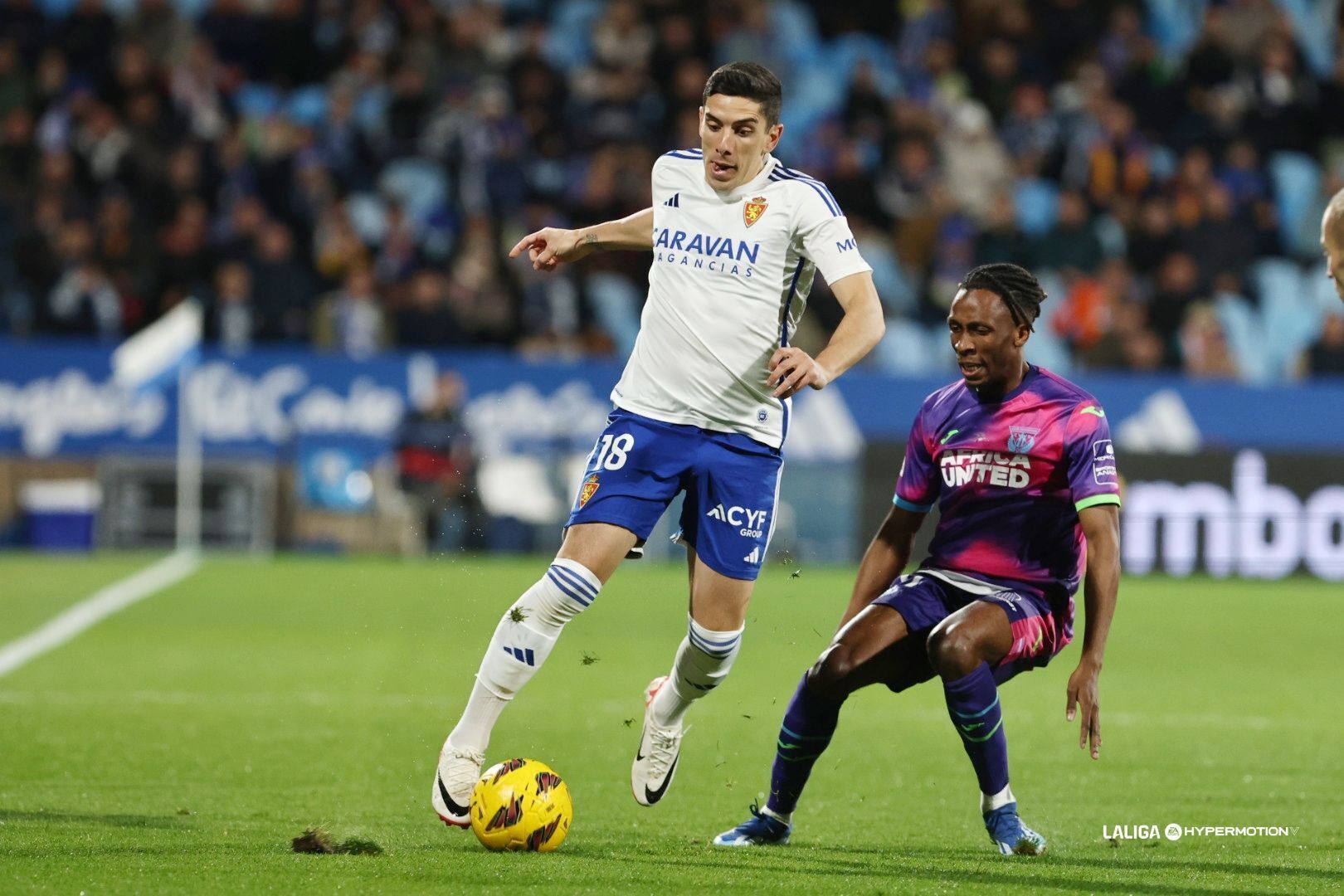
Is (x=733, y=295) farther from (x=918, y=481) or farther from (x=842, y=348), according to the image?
(x=918, y=481)

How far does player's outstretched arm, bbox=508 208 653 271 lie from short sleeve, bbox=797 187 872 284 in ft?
1.91

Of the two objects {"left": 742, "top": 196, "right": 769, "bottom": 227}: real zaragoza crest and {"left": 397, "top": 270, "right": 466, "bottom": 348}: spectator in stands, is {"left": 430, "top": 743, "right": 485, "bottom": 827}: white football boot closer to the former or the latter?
{"left": 742, "top": 196, "right": 769, "bottom": 227}: real zaragoza crest

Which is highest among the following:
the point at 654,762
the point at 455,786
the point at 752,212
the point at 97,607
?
the point at 752,212

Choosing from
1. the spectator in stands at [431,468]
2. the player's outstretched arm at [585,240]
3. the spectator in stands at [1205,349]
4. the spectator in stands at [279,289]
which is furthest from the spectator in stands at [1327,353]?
the player's outstretched arm at [585,240]

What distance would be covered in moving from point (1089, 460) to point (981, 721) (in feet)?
2.85

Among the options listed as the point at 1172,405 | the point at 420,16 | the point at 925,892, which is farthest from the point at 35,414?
the point at 925,892

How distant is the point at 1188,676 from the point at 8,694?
6.62m

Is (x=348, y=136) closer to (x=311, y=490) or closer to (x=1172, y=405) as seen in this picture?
(x=311, y=490)

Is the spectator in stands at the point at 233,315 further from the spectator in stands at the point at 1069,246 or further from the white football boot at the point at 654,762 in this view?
the white football boot at the point at 654,762

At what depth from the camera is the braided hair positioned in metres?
6.11

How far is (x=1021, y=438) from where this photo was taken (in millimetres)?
6141

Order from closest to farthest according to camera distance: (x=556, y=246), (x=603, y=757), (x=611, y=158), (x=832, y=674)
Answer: (x=832, y=674) → (x=556, y=246) → (x=603, y=757) → (x=611, y=158)

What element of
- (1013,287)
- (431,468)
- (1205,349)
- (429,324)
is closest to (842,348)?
(1013,287)

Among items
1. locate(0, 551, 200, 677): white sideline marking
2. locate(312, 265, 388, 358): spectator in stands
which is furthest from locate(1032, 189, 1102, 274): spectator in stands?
locate(0, 551, 200, 677): white sideline marking
